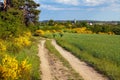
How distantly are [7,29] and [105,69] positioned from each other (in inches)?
545

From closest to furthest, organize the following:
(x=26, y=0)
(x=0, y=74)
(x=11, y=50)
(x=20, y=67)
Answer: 1. (x=0, y=74)
2. (x=20, y=67)
3. (x=11, y=50)
4. (x=26, y=0)

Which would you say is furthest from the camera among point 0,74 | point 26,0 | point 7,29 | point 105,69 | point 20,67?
point 26,0

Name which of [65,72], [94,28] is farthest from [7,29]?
[94,28]

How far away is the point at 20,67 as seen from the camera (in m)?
15.5

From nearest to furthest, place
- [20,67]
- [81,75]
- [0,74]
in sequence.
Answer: [0,74] → [20,67] → [81,75]

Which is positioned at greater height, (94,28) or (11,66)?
(11,66)

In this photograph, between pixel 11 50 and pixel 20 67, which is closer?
pixel 20 67

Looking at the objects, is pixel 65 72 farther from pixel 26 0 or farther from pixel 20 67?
pixel 26 0

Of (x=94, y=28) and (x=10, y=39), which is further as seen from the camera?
(x=94, y=28)

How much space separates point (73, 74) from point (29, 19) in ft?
175

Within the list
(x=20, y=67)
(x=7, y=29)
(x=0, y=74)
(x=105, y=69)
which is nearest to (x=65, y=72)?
(x=105, y=69)

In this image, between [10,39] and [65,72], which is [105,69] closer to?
[65,72]

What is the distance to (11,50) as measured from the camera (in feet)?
86.9

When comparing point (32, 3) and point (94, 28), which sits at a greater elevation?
point (32, 3)
